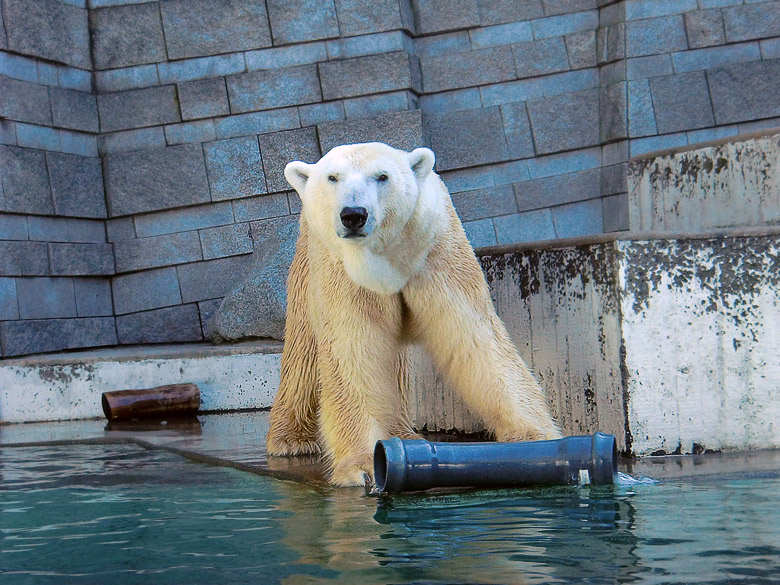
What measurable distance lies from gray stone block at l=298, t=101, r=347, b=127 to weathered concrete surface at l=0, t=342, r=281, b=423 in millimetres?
2215

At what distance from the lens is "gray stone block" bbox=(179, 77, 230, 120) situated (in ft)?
28.0

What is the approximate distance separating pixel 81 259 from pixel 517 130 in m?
3.81

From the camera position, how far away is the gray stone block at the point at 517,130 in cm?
876

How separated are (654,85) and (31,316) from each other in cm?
535

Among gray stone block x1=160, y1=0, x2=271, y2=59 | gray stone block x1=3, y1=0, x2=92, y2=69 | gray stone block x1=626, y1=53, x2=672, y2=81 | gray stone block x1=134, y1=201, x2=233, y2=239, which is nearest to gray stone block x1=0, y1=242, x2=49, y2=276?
gray stone block x1=134, y1=201, x2=233, y2=239

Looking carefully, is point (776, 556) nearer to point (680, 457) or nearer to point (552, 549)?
point (552, 549)

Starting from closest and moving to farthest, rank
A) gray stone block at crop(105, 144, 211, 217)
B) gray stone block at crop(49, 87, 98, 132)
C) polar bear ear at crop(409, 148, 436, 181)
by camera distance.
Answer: polar bear ear at crop(409, 148, 436, 181) < gray stone block at crop(49, 87, 98, 132) < gray stone block at crop(105, 144, 211, 217)

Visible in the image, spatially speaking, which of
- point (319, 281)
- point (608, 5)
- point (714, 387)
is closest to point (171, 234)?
Result: point (608, 5)

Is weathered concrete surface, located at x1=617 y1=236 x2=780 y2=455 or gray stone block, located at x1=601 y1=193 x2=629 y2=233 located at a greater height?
gray stone block, located at x1=601 y1=193 x2=629 y2=233

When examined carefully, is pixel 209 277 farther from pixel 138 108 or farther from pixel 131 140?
pixel 138 108

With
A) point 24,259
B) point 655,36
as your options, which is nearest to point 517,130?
point 655,36

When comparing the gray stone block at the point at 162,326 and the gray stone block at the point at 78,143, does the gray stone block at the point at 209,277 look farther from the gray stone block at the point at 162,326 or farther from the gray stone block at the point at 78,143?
the gray stone block at the point at 78,143

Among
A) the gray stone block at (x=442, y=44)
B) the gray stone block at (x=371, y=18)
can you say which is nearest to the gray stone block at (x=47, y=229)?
the gray stone block at (x=371, y=18)

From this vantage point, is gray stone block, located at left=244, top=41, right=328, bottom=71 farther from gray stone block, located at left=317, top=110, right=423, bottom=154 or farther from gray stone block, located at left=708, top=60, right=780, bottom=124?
gray stone block, located at left=708, top=60, right=780, bottom=124
